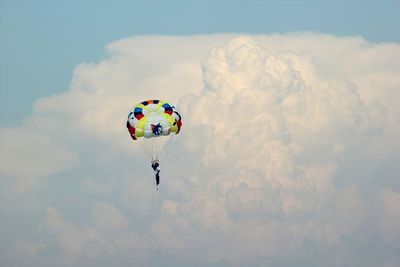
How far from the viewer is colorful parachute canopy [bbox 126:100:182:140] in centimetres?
11169

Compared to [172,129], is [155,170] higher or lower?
lower

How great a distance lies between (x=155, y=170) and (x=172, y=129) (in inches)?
322

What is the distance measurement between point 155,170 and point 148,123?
828 cm

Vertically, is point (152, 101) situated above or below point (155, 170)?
above

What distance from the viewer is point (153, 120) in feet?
368

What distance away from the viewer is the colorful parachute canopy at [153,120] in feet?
366

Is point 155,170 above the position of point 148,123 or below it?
below

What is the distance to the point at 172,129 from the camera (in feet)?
371

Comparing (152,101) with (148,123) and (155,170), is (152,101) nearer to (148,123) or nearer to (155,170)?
(148,123)

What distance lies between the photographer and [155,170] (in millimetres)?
109812

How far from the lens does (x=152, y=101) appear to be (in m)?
116

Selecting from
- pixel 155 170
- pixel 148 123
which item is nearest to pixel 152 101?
pixel 148 123

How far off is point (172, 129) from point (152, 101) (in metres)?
6.87
